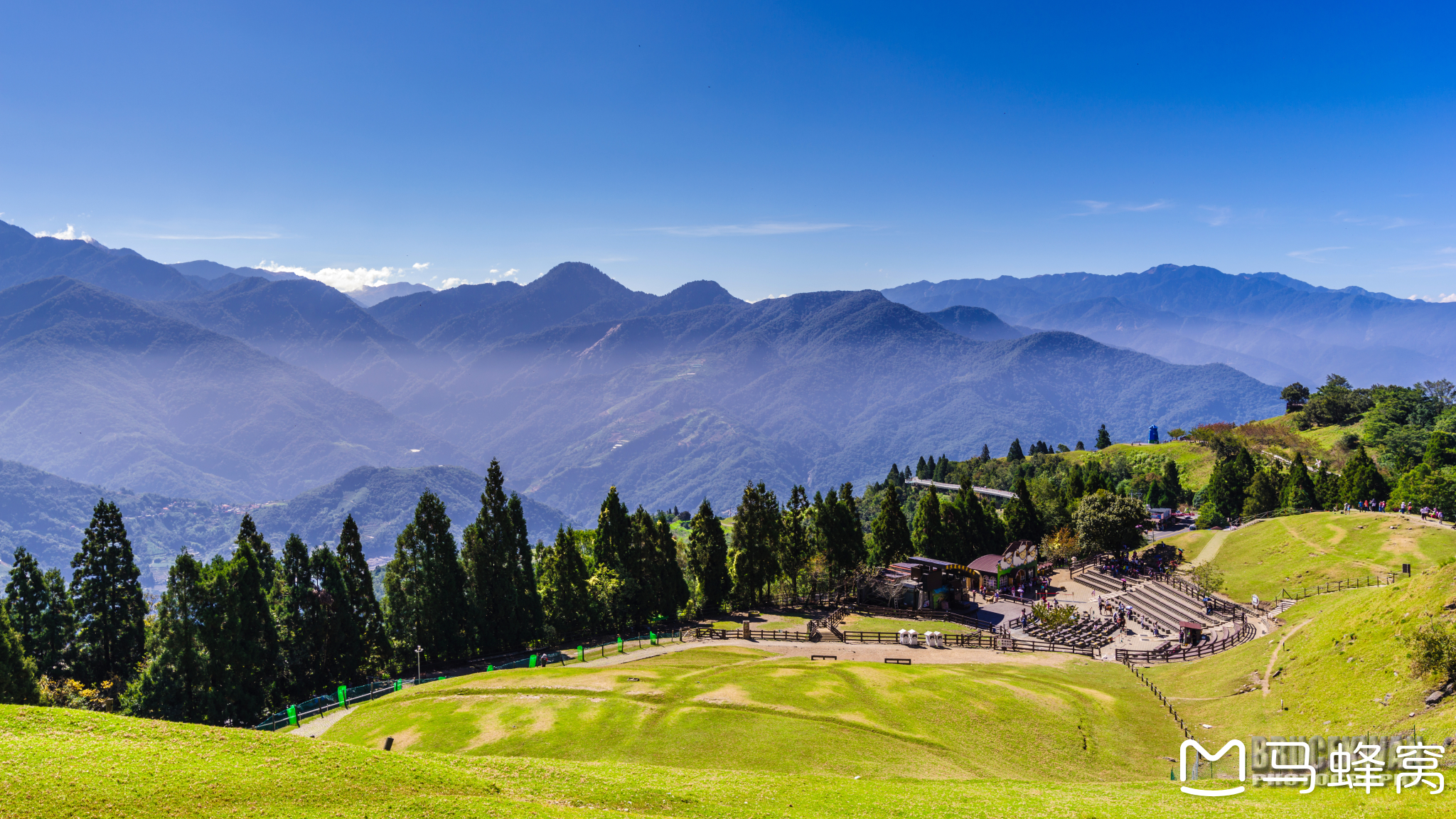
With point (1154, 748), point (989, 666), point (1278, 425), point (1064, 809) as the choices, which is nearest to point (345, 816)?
point (1064, 809)

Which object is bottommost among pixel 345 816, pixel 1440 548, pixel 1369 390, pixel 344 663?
pixel 344 663

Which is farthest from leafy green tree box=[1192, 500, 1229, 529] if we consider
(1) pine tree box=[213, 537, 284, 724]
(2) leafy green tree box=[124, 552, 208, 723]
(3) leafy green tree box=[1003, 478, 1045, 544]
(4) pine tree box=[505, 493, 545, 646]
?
(2) leafy green tree box=[124, 552, 208, 723]

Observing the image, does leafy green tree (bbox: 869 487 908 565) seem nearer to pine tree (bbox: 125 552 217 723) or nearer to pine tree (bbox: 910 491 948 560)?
pine tree (bbox: 910 491 948 560)

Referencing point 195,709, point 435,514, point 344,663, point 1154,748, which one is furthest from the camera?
point 435,514

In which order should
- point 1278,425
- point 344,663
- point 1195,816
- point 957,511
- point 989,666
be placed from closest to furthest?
1. point 1195,816
2. point 989,666
3. point 344,663
4. point 957,511
5. point 1278,425

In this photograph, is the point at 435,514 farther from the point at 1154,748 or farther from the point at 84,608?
the point at 1154,748

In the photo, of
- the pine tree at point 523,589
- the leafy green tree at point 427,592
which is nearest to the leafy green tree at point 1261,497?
the pine tree at point 523,589
